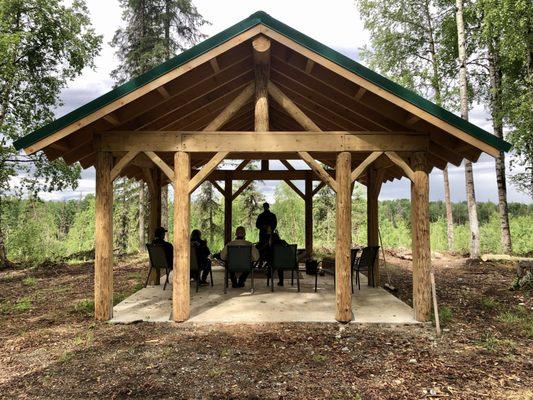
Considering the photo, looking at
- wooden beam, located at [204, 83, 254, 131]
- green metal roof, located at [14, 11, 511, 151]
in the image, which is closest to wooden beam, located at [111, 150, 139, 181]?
green metal roof, located at [14, 11, 511, 151]

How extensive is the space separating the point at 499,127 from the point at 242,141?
12.6 metres

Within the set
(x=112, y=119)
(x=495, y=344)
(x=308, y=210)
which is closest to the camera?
(x=495, y=344)

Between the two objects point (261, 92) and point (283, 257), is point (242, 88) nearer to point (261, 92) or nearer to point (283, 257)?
point (261, 92)

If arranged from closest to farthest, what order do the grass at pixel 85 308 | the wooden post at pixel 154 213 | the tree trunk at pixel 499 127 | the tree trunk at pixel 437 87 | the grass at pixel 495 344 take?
the grass at pixel 495 344 < the grass at pixel 85 308 < the wooden post at pixel 154 213 < the tree trunk at pixel 499 127 < the tree trunk at pixel 437 87

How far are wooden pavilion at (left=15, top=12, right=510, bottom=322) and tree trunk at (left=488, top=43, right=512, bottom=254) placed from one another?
8.68 meters

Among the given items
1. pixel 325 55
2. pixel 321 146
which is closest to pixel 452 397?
pixel 321 146

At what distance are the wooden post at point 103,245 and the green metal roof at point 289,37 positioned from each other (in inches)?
32.8

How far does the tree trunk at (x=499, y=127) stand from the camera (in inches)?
497

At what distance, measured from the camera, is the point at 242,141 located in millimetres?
5383

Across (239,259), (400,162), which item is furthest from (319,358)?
(400,162)

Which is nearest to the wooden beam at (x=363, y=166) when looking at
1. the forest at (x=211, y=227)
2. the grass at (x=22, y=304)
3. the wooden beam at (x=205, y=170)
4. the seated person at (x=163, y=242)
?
the wooden beam at (x=205, y=170)

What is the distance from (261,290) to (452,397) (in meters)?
4.36

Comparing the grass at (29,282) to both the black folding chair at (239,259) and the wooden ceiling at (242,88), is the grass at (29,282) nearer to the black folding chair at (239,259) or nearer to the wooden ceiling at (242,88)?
the wooden ceiling at (242,88)

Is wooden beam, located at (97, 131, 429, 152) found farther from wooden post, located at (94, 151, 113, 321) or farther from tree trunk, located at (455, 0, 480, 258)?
tree trunk, located at (455, 0, 480, 258)
